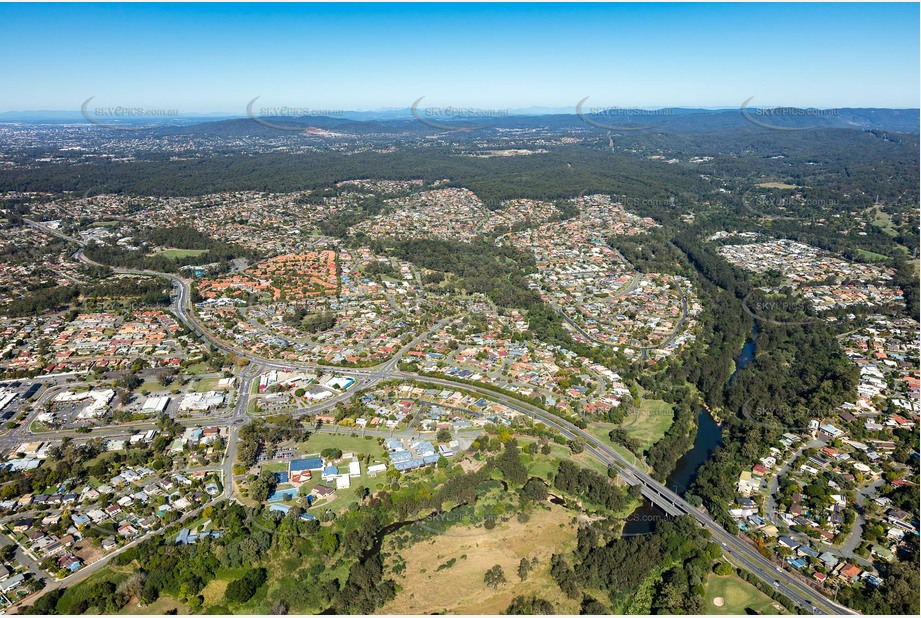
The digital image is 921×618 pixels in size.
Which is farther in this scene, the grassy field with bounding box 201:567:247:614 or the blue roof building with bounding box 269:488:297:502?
the blue roof building with bounding box 269:488:297:502

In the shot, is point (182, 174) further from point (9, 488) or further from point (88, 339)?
point (9, 488)

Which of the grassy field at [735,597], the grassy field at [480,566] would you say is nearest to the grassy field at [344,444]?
the grassy field at [480,566]

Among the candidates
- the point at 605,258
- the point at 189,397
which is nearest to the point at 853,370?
the point at 605,258

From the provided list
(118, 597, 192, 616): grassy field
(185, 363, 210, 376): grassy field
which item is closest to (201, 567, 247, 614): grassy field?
(118, 597, 192, 616): grassy field

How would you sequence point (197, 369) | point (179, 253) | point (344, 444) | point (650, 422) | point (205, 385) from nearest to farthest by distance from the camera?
point (344, 444) < point (650, 422) < point (205, 385) < point (197, 369) < point (179, 253)

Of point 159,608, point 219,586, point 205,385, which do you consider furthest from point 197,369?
point 159,608

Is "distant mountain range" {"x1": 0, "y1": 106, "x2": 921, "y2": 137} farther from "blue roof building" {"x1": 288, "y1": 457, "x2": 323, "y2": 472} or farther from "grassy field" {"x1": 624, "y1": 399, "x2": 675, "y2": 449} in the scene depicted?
"blue roof building" {"x1": 288, "y1": 457, "x2": 323, "y2": 472}

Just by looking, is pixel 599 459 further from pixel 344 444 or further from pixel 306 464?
pixel 306 464
